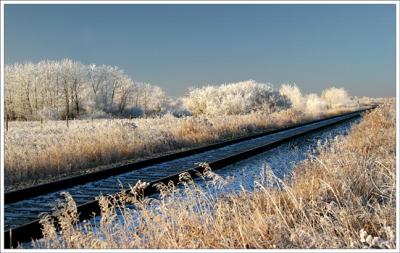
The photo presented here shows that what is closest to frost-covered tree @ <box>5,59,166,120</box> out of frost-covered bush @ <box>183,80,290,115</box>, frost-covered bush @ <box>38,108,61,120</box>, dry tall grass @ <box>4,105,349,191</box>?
frost-covered bush @ <box>38,108,61,120</box>

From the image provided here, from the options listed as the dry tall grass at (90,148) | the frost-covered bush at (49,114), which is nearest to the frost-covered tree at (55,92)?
the frost-covered bush at (49,114)

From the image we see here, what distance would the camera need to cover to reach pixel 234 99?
4953cm

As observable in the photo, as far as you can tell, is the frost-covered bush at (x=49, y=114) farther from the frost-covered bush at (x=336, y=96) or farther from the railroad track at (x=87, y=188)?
the frost-covered bush at (x=336, y=96)

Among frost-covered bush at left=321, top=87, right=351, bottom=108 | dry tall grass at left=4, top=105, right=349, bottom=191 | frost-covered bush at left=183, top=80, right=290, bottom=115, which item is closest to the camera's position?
dry tall grass at left=4, top=105, right=349, bottom=191


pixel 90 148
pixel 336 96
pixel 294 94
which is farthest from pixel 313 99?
pixel 90 148

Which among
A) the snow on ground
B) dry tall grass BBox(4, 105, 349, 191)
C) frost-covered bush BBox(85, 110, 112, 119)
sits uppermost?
frost-covered bush BBox(85, 110, 112, 119)

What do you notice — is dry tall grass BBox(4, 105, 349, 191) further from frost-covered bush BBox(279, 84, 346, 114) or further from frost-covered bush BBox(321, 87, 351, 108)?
frost-covered bush BBox(321, 87, 351, 108)

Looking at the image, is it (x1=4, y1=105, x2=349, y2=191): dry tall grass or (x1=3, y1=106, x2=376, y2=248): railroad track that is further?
(x1=4, y1=105, x2=349, y2=191): dry tall grass

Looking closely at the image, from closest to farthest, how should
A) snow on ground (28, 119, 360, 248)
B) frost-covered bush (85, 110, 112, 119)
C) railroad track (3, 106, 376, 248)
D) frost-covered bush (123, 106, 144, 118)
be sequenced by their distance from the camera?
railroad track (3, 106, 376, 248), snow on ground (28, 119, 360, 248), frost-covered bush (85, 110, 112, 119), frost-covered bush (123, 106, 144, 118)

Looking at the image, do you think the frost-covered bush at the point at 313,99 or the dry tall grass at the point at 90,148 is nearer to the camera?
the dry tall grass at the point at 90,148

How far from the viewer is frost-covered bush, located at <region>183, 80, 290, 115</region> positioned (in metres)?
49.3

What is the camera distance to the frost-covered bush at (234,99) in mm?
49312

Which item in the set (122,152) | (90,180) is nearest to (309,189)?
(90,180)

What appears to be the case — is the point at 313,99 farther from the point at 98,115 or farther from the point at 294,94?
the point at 98,115
